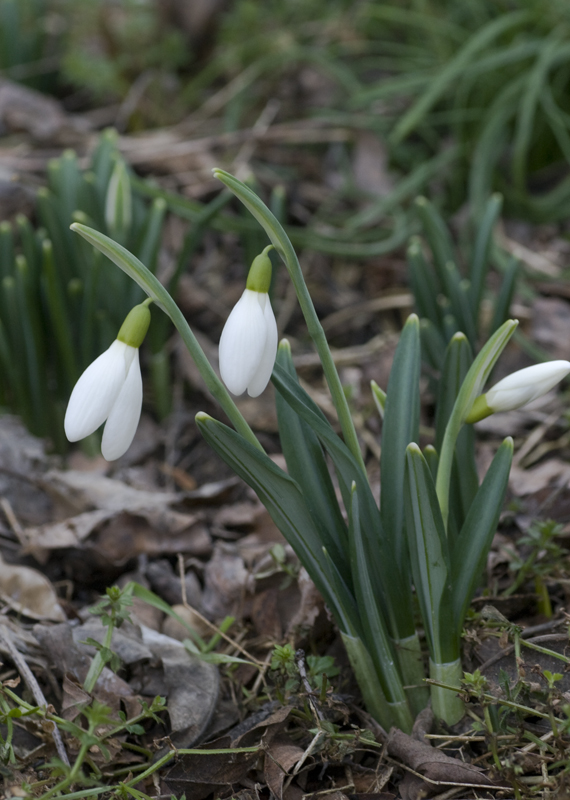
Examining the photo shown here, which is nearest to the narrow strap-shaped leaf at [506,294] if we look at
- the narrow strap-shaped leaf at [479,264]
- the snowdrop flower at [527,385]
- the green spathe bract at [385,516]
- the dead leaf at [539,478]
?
the narrow strap-shaped leaf at [479,264]

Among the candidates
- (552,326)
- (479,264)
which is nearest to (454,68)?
(552,326)

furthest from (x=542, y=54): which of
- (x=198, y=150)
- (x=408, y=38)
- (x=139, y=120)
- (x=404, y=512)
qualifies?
(x=404, y=512)

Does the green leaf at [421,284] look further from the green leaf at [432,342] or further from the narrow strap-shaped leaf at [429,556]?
the narrow strap-shaped leaf at [429,556]

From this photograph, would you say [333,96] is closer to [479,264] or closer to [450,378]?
[479,264]

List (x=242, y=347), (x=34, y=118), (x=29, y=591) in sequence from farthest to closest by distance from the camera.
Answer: (x=34, y=118) < (x=29, y=591) < (x=242, y=347)

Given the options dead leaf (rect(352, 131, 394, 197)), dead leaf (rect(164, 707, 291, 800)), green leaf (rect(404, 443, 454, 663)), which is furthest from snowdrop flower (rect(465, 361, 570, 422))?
dead leaf (rect(352, 131, 394, 197))

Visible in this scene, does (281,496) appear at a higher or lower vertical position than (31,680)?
higher

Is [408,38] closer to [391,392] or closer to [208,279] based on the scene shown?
[208,279]
